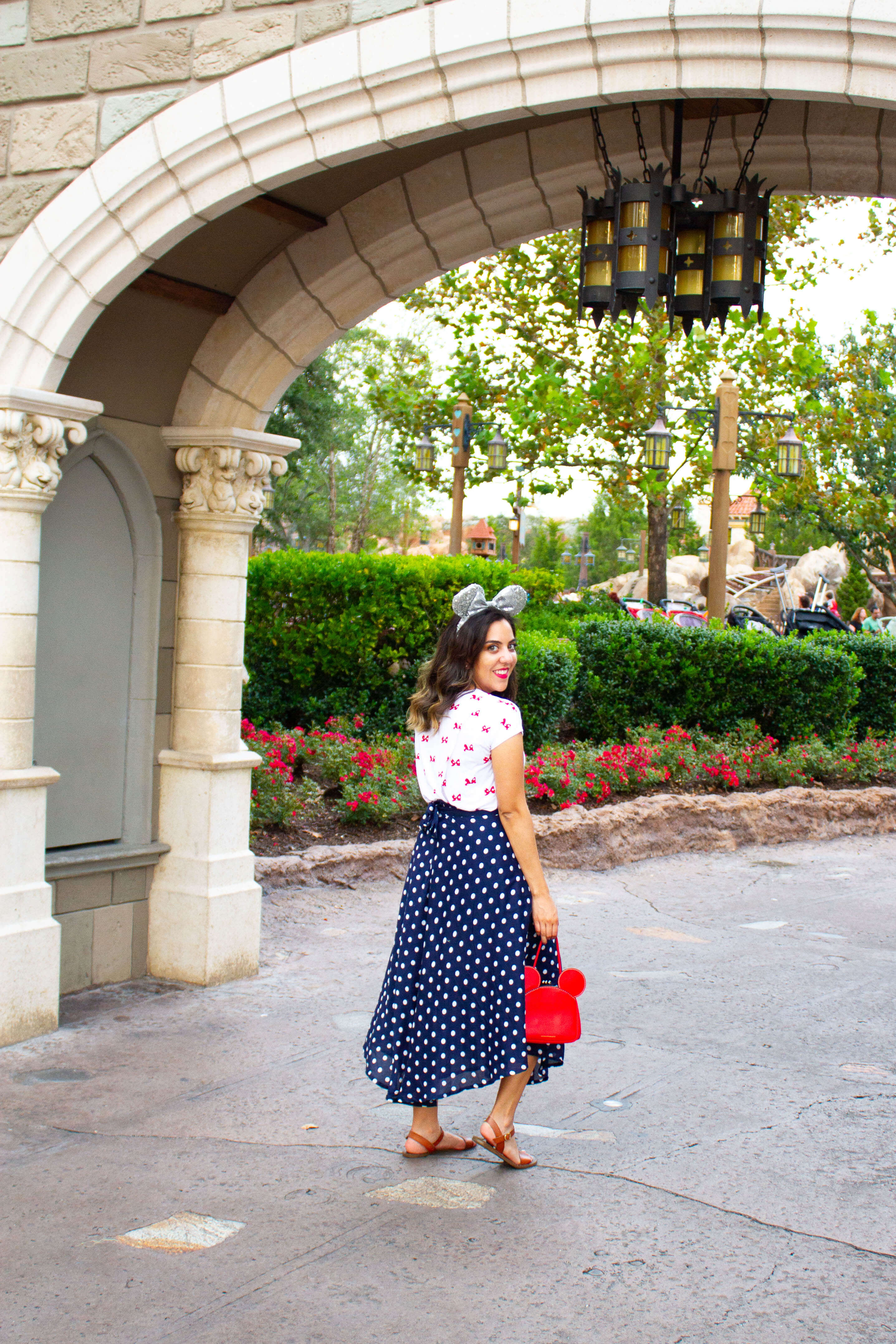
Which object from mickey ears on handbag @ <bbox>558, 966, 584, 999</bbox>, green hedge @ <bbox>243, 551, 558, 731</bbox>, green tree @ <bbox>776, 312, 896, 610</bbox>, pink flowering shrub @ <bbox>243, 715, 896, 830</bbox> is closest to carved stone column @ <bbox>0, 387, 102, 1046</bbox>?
mickey ears on handbag @ <bbox>558, 966, 584, 999</bbox>

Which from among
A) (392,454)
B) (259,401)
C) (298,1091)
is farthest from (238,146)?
(392,454)

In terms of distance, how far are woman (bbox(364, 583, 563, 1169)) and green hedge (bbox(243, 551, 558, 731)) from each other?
253 inches

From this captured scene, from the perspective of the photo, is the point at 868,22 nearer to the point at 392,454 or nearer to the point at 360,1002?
the point at 360,1002

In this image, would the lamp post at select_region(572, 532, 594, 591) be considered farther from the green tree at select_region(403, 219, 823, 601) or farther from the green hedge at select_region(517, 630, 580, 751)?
the green hedge at select_region(517, 630, 580, 751)

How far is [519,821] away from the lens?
378cm

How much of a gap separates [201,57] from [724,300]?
2134mm

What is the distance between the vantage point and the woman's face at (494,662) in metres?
3.92

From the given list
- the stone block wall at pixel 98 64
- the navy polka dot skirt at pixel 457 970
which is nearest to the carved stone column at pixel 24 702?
the stone block wall at pixel 98 64

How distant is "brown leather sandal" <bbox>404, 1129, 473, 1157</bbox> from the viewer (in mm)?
3910

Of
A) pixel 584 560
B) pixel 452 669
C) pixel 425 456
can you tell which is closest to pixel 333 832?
pixel 452 669

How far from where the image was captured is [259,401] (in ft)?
18.6

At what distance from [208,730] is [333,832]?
2.72m

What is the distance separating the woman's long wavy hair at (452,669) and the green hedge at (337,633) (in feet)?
20.7

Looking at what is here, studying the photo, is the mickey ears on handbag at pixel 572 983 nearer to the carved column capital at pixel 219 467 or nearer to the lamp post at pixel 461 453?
the carved column capital at pixel 219 467
